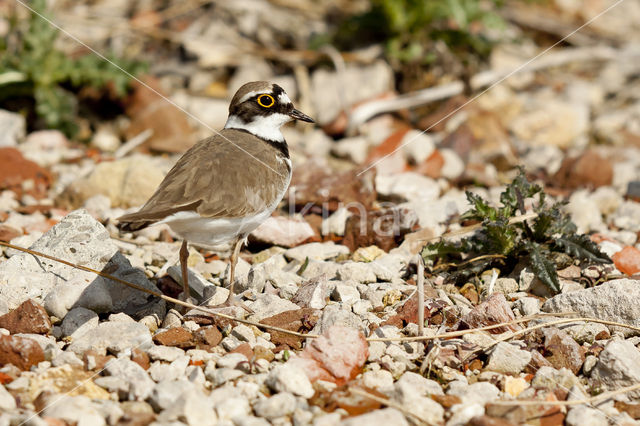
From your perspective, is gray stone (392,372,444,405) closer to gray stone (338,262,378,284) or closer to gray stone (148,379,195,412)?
gray stone (148,379,195,412)

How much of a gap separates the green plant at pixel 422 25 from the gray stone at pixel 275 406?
20.8ft

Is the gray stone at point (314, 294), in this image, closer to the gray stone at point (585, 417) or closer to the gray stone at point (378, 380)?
the gray stone at point (378, 380)

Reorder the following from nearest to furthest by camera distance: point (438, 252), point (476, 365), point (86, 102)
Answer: point (476, 365), point (438, 252), point (86, 102)

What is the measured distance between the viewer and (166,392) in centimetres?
337

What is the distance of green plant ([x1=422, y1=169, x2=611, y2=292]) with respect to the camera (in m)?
4.84

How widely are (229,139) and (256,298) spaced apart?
115 centimetres

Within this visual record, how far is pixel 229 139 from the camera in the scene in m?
4.97

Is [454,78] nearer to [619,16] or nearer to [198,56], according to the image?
[198,56]

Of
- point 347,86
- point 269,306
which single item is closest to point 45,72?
point 347,86

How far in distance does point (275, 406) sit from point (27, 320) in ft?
5.46

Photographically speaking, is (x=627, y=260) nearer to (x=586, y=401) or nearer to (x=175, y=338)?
(x=586, y=401)

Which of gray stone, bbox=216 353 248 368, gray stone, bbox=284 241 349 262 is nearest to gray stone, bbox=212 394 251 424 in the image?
gray stone, bbox=216 353 248 368

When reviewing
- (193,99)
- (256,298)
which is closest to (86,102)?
(193,99)

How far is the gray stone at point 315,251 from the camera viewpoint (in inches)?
214
